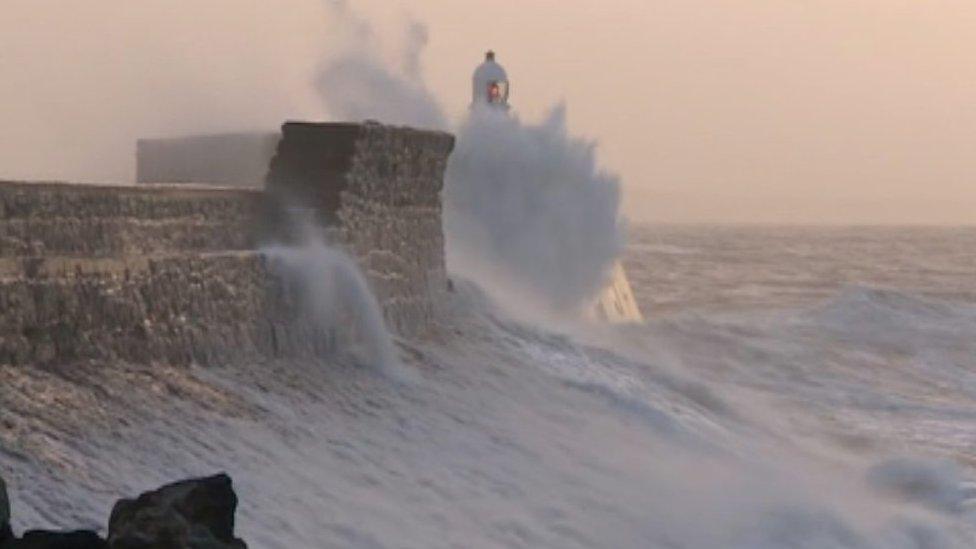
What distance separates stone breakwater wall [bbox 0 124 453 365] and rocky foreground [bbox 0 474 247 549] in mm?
2001

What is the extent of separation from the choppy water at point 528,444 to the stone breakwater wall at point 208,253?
0.20 meters

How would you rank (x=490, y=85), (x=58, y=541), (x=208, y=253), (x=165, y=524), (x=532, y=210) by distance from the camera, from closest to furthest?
(x=165, y=524)
(x=58, y=541)
(x=208, y=253)
(x=532, y=210)
(x=490, y=85)

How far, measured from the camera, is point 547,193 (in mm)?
19109

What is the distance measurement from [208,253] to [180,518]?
3957 millimetres

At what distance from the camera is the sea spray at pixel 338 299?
9922 mm

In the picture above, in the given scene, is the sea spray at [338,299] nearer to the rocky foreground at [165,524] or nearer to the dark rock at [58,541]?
the rocky foreground at [165,524]

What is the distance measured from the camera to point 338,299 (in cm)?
1030

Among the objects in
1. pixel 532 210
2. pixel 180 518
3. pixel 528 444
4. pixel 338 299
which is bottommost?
pixel 528 444

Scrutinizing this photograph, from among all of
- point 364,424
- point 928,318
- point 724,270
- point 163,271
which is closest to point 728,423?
point 364,424

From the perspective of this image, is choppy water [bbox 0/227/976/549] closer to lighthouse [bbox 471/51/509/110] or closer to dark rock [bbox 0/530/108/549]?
dark rock [bbox 0/530/108/549]

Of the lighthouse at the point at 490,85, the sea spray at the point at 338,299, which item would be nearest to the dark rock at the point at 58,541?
the sea spray at the point at 338,299

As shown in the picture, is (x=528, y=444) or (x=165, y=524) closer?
(x=165, y=524)

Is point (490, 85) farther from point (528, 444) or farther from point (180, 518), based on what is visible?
point (180, 518)

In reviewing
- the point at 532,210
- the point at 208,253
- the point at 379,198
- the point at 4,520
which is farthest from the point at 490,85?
the point at 4,520
